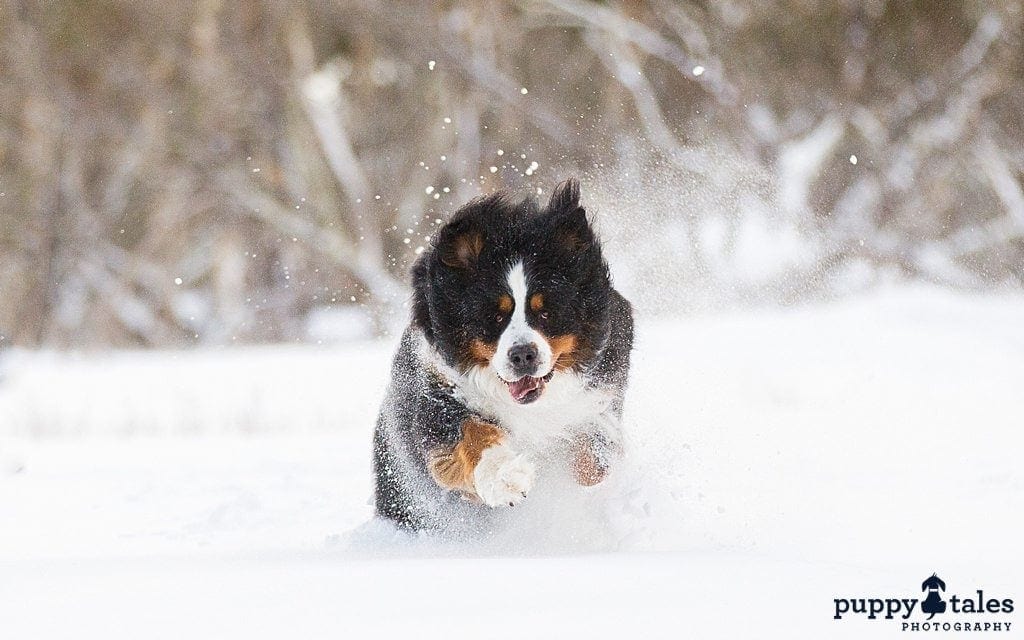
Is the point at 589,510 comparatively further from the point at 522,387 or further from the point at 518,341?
the point at 518,341

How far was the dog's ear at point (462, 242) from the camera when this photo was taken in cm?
Answer: 500

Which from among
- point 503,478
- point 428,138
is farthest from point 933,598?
point 428,138

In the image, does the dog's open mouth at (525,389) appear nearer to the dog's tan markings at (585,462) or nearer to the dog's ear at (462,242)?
the dog's tan markings at (585,462)

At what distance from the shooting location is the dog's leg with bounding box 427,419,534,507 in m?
4.52

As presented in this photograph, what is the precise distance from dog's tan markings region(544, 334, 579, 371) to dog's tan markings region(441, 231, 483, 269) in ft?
1.50

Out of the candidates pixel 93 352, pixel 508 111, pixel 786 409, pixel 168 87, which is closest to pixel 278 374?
pixel 93 352

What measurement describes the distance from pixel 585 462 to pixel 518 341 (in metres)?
0.65

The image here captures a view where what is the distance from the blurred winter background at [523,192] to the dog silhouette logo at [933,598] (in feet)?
0.23

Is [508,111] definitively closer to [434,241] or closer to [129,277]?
[129,277]

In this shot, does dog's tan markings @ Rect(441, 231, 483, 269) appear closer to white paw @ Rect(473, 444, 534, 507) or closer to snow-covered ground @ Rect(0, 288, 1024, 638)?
white paw @ Rect(473, 444, 534, 507)

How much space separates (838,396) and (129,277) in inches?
648

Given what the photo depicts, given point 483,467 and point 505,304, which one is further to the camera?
point 505,304

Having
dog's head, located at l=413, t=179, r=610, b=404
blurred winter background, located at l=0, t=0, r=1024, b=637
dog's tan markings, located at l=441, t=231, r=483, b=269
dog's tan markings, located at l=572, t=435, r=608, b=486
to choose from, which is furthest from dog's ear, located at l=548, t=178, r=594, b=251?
dog's tan markings, located at l=572, t=435, r=608, b=486

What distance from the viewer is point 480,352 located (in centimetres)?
481
